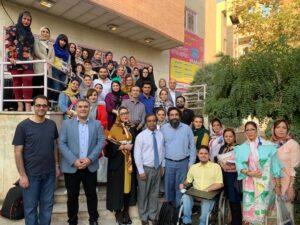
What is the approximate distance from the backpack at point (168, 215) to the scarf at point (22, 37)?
3.79 m

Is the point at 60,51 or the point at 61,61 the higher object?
the point at 60,51

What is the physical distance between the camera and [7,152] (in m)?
7.18

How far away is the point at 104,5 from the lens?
11195mm

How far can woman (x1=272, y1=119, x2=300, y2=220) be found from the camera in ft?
18.1

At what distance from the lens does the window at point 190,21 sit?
61.9 ft

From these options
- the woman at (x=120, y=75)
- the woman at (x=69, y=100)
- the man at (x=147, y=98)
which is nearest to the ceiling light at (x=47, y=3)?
the woman at (x=120, y=75)

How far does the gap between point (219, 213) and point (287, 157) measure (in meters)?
1.35

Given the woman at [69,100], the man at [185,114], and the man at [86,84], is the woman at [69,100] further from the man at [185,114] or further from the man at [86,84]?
the man at [185,114]

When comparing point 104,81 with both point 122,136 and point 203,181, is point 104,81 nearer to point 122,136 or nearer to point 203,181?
point 122,136

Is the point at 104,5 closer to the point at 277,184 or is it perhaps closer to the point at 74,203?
the point at 74,203

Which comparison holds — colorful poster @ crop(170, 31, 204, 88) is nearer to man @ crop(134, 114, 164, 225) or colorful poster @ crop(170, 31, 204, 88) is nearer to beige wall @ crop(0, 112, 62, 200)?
beige wall @ crop(0, 112, 62, 200)

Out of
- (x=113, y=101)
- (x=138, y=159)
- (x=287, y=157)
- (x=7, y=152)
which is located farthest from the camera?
(x=113, y=101)

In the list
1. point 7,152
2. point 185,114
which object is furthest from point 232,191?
point 7,152

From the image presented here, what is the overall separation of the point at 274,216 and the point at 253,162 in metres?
0.78
